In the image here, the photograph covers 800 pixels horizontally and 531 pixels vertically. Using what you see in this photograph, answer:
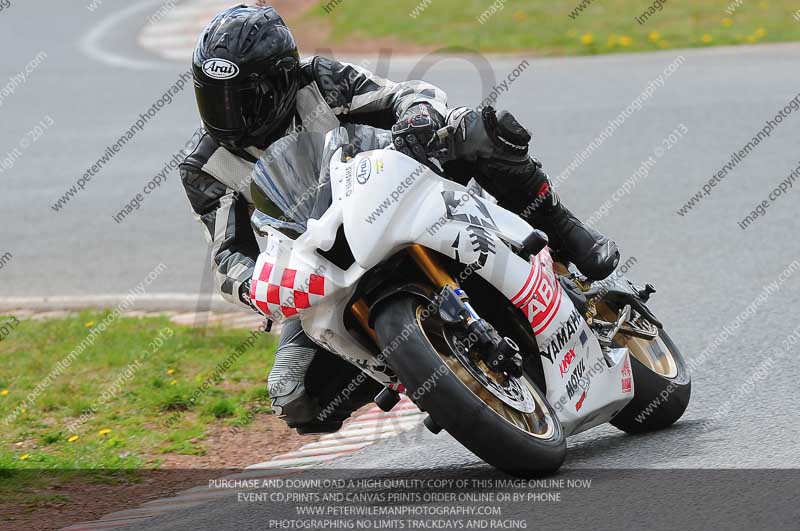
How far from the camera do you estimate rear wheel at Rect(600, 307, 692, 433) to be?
5.51 meters

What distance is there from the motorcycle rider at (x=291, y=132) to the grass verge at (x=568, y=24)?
37.5 ft

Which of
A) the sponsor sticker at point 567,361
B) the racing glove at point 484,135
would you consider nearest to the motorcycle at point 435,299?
the sponsor sticker at point 567,361

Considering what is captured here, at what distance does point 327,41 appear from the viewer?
18734mm

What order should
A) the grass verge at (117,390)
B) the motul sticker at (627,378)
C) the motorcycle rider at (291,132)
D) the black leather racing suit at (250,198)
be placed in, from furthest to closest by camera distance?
the grass verge at (117,390) < the black leather racing suit at (250,198) < the motul sticker at (627,378) < the motorcycle rider at (291,132)

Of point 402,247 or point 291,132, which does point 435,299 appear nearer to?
point 402,247

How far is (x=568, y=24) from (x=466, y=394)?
14.5m

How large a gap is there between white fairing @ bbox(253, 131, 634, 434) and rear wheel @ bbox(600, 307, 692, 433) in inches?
20.1

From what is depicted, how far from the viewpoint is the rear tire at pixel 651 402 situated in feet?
18.1

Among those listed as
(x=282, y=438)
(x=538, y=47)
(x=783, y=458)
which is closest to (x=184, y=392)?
(x=282, y=438)

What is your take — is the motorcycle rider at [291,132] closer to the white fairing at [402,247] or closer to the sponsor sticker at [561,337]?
the white fairing at [402,247]

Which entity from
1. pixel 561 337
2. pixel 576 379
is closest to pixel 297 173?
pixel 561 337

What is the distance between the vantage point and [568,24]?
1816 centimetres

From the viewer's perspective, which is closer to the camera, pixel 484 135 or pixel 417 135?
pixel 417 135

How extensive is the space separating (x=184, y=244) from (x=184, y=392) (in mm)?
3613
